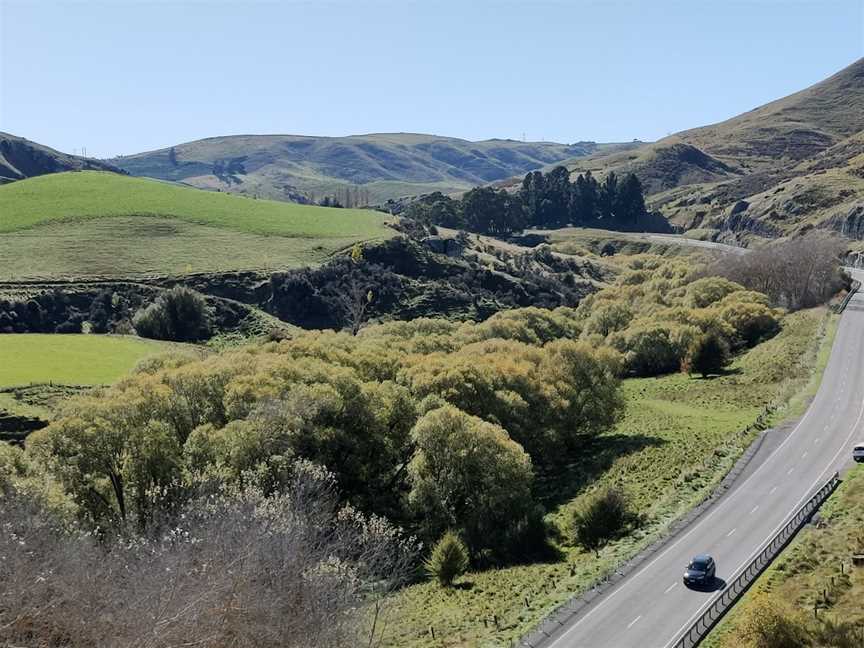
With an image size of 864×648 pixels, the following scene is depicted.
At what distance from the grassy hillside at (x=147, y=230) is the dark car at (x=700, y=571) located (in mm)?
102773

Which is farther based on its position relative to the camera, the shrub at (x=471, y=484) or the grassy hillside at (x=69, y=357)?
the grassy hillside at (x=69, y=357)

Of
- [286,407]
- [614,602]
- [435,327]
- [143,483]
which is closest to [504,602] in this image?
[614,602]

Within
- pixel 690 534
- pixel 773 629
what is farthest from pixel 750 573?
pixel 773 629

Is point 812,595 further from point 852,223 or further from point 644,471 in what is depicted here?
point 852,223

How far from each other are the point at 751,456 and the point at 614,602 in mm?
22451

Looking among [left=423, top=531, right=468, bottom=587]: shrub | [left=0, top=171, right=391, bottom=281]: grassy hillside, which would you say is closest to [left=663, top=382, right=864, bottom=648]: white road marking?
[left=423, top=531, right=468, bottom=587]: shrub

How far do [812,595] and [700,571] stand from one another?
4.49 m

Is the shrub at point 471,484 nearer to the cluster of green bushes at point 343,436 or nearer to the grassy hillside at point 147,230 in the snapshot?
the cluster of green bushes at point 343,436

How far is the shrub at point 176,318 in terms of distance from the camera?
98688 mm

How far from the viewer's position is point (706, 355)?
278ft

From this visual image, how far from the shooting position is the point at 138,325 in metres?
98.5

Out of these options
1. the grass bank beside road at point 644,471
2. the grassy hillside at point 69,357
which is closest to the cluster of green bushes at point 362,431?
the grass bank beside road at point 644,471

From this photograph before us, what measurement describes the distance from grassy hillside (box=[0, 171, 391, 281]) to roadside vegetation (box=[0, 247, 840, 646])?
64028 mm

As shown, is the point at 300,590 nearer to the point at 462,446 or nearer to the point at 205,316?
the point at 462,446
